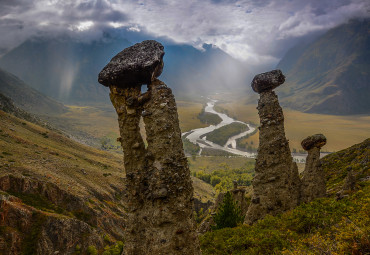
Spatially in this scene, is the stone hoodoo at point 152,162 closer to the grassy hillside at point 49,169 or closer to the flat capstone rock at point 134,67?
the flat capstone rock at point 134,67

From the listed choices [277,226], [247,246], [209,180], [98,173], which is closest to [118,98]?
[247,246]

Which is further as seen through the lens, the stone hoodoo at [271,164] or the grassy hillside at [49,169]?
the grassy hillside at [49,169]

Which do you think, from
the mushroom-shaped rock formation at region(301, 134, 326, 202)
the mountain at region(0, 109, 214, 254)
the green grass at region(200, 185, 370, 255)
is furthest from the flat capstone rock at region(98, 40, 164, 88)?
the mountain at region(0, 109, 214, 254)

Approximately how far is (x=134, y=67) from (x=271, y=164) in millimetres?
12988

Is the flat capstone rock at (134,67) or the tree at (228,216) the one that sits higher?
the flat capstone rock at (134,67)

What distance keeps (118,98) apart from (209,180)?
4696 inches

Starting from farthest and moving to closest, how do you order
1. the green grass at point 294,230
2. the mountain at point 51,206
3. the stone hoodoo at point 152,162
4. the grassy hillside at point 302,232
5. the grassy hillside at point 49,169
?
the grassy hillside at point 49,169 < the mountain at point 51,206 < the green grass at point 294,230 < the grassy hillside at point 302,232 < the stone hoodoo at point 152,162

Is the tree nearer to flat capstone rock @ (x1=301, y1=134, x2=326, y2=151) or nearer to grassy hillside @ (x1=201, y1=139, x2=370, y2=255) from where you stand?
grassy hillside @ (x1=201, y1=139, x2=370, y2=255)

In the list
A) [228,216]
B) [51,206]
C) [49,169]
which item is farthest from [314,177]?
[49,169]

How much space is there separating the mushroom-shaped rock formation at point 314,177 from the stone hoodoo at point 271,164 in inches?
52.1

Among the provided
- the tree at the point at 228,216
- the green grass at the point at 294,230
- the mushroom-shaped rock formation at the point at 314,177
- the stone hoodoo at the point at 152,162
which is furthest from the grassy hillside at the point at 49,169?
the mushroom-shaped rock formation at the point at 314,177

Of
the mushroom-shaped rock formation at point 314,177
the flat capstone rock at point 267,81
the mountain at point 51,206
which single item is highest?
the flat capstone rock at point 267,81

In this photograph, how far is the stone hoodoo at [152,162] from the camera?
898 cm

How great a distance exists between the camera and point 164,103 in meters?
9.34
